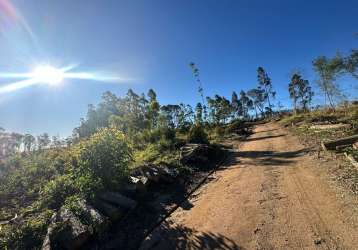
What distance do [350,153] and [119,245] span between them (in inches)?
378

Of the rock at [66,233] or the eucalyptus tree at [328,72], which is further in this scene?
the eucalyptus tree at [328,72]

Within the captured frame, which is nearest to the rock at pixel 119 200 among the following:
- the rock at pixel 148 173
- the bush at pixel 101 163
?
the bush at pixel 101 163

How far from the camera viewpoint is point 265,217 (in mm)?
6074

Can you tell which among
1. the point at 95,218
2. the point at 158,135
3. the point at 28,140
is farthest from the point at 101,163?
the point at 28,140

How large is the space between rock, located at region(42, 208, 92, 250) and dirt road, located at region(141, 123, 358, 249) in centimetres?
144

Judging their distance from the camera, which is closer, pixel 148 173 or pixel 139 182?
pixel 139 182

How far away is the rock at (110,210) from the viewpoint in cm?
679

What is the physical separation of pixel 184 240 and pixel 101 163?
4121 mm

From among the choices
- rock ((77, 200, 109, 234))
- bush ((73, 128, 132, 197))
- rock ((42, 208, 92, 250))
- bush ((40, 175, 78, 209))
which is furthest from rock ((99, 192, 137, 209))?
rock ((42, 208, 92, 250))

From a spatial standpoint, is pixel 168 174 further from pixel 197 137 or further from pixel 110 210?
pixel 197 137

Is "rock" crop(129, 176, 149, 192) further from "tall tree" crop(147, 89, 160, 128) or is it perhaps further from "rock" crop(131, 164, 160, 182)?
"tall tree" crop(147, 89, 160, 128)

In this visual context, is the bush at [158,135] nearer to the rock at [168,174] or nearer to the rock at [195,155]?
the rock at [195,155]

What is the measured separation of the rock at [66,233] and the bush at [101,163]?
1.80m

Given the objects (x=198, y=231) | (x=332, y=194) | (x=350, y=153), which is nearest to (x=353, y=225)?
(x=332, y=194)
